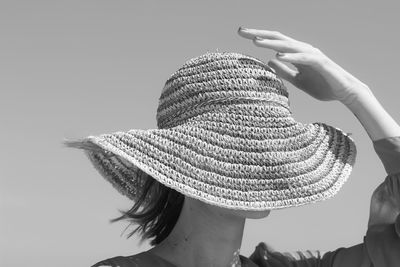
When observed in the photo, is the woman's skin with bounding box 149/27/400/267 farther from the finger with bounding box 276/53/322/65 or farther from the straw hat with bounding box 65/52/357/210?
the straw hat with bounding box 65/52/357/210

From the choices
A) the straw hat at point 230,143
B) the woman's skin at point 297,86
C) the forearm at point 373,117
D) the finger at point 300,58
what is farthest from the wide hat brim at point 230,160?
the forearm at point 373,117

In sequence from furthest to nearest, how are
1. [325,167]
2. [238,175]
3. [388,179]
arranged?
[388,179]
[325,167]
[238,175]

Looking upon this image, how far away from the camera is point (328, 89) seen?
7.70ft

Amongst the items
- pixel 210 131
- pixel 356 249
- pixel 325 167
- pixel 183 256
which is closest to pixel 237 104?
pixel 210 131

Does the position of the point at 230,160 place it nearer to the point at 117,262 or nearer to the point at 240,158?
the point at 240,158

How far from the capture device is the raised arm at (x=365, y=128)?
2.23 m

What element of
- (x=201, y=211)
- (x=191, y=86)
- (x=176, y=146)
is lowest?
(x=201, y=211)

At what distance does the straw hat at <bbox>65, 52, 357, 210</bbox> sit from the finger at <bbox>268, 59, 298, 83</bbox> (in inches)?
8.5

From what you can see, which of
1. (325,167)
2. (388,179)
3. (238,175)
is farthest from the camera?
(388,179)

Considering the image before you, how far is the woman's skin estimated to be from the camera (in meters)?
2.13

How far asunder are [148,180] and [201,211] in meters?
0.21

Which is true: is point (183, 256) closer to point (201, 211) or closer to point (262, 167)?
point (201, 211)

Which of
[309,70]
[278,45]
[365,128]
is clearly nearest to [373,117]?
[365,128]

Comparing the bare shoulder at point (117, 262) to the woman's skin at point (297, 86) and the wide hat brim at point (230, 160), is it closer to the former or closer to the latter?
the woman's skin at point (297, 86)
